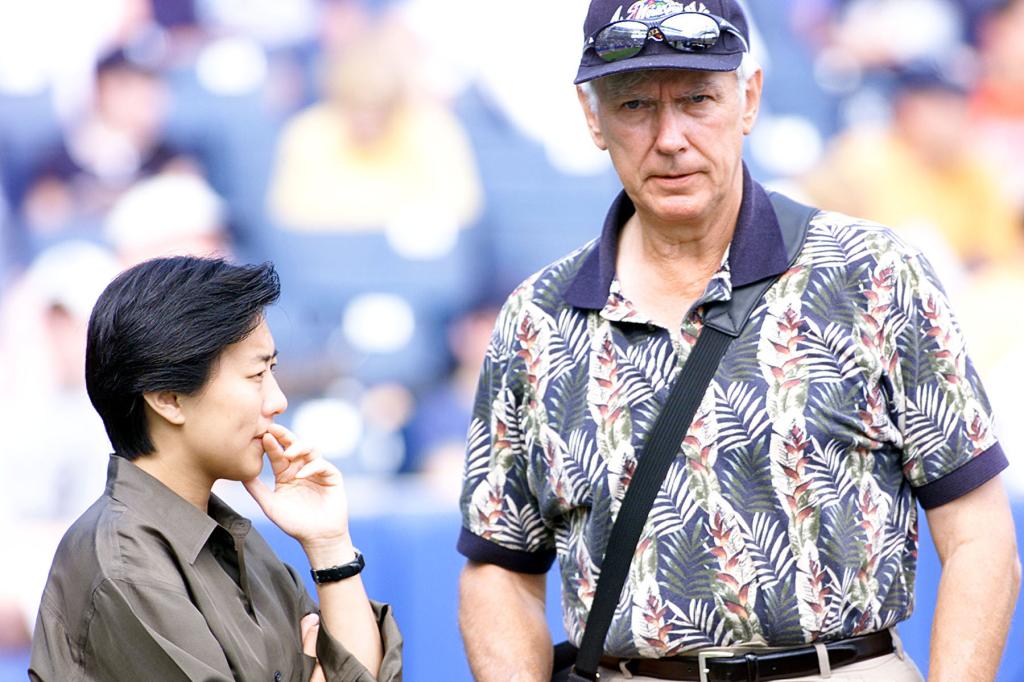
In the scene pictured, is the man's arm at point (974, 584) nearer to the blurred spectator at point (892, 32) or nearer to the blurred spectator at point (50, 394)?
the blurred spectator at point (50, 394)

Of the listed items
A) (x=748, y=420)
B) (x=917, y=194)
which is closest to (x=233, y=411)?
(x=748, y=420)

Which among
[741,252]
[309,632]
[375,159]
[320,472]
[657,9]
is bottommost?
[309,632]

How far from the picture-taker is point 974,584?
2.50 metres

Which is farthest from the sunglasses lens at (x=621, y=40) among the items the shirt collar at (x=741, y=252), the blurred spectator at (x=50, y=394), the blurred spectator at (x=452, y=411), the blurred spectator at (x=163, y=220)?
the blurred spectator at (x=163, y=220)

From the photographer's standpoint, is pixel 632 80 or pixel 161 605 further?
pixel 632 80

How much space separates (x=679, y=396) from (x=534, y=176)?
452 centimetres

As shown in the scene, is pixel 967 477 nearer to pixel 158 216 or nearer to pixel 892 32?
pixel 892 32

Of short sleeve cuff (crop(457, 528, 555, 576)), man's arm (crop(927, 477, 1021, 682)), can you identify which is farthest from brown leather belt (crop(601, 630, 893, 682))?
short sleeve cuff (crop(457, 528, 555, 576))

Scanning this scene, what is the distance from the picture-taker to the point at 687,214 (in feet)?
8.57

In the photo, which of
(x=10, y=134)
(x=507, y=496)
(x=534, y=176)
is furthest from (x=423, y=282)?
(x=507, y=496)

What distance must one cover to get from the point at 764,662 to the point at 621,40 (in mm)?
1086

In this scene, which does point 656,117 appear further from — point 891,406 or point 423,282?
point 423,282

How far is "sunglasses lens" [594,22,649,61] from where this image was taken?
255cm

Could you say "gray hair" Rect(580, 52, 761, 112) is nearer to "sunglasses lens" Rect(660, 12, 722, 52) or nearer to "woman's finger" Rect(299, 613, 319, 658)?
"sunglasses lens" Rect(660, 12, 722, 52)
